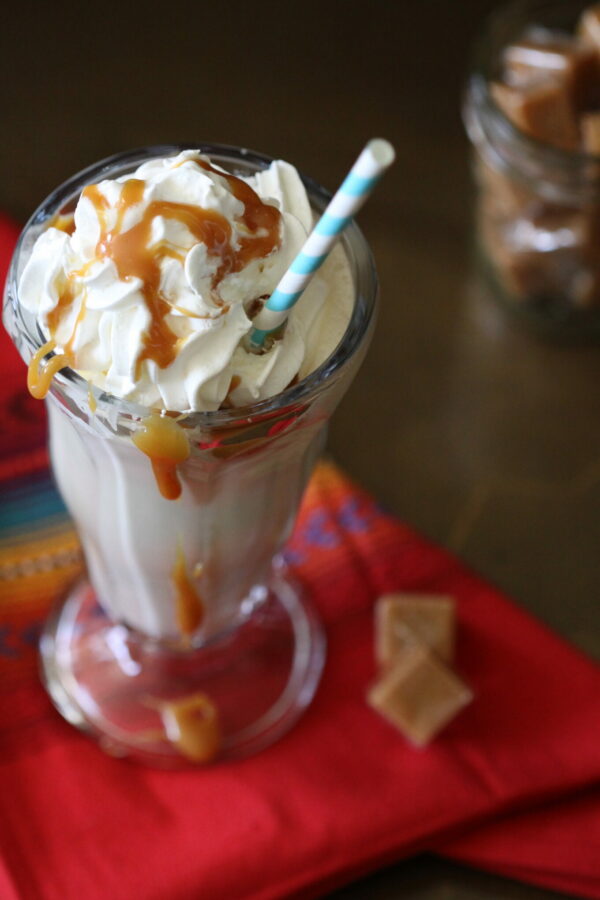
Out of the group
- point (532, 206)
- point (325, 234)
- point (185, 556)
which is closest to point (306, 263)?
point (325, 234)

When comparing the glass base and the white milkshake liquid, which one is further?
the glass base

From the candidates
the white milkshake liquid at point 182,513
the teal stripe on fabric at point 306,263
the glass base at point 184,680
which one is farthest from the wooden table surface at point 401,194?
the teal stripe on fabric at point 306,263

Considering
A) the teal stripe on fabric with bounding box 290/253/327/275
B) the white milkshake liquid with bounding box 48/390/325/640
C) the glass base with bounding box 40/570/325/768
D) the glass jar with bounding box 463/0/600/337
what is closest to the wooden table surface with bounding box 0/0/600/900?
the glass jar with bounding box 463/0/600/337

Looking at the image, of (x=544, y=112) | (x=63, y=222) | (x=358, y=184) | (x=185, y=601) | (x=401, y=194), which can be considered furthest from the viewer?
(x=401, y=194)

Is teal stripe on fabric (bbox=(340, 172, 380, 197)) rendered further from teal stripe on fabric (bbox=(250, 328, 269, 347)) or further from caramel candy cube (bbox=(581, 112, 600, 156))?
caramel candy cube (bbox=(581, 112, 600, 156))

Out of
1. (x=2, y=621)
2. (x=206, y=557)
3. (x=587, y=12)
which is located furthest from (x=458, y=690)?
(x=587, y=12)

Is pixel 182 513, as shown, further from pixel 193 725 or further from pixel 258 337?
pixel 193 725

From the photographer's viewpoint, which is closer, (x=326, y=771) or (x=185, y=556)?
(x=185, y=556)
